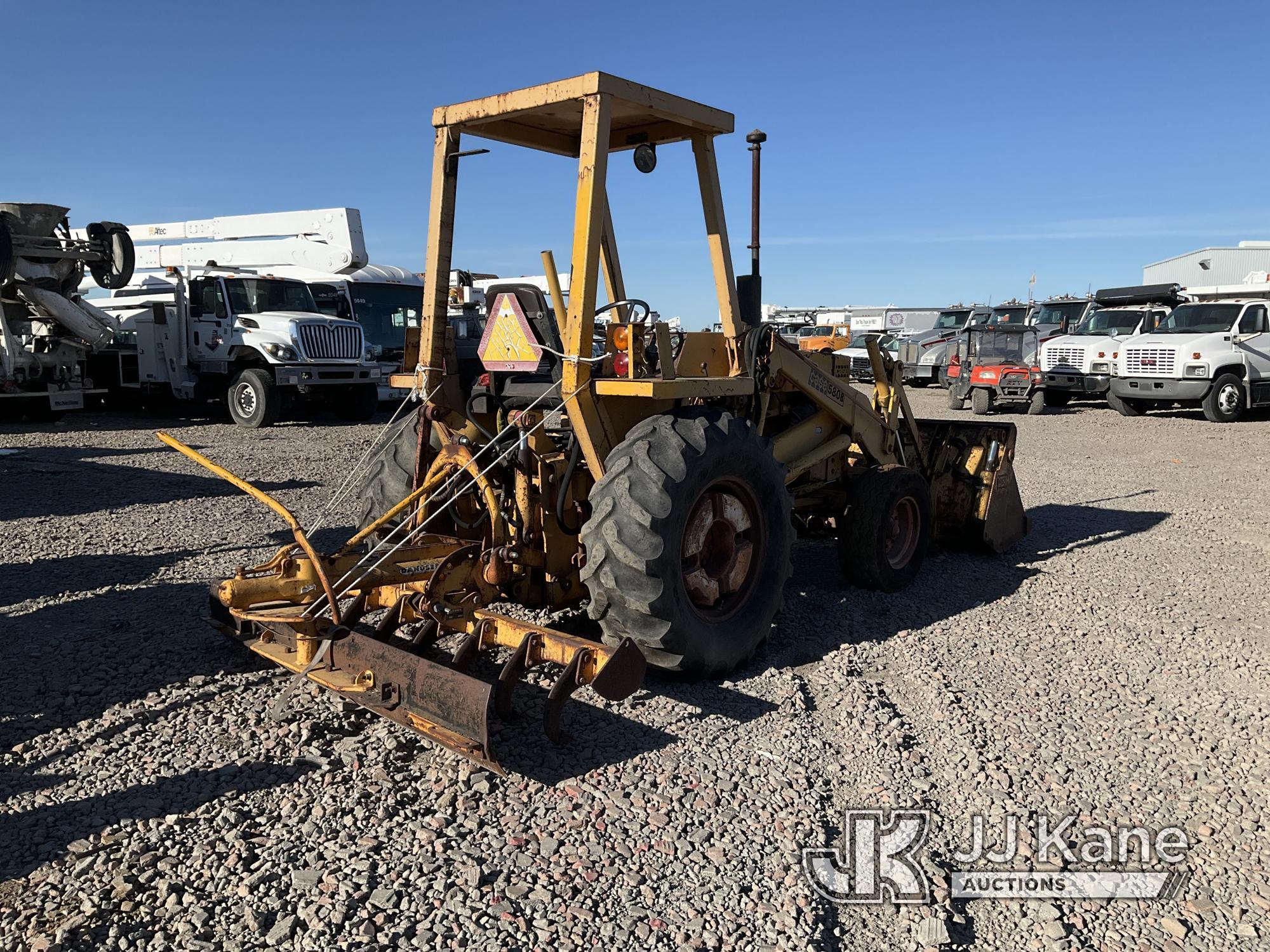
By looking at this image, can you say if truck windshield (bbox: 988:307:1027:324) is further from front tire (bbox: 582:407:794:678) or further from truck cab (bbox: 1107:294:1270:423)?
front tire (bbox: 582:407:794:678)

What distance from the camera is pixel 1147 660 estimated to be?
4898 millimetres

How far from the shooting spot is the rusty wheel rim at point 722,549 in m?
4.44

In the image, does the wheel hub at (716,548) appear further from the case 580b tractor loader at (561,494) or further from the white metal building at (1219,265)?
the white metal building at (1219,265)

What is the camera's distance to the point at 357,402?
16.7m

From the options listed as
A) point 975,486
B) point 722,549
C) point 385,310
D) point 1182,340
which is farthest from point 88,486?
point 1182,340

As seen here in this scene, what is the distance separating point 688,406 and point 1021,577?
3249mm

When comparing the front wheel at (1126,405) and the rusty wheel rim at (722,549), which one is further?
the front wheel at (1126,405)

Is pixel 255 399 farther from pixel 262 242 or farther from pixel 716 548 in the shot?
pixel 716 548

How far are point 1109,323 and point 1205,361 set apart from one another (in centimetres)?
315

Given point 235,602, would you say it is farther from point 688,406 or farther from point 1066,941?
point 1066,941

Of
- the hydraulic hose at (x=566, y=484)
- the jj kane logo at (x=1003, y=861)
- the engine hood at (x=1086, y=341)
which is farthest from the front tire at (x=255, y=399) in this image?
the engine hood at (x=1086, y=341)

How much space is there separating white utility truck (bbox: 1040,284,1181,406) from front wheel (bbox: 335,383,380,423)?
13.3m

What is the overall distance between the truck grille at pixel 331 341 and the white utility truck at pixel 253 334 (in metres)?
0.01

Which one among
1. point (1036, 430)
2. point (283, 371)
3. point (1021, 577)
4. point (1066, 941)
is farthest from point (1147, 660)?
point (283, 371)
